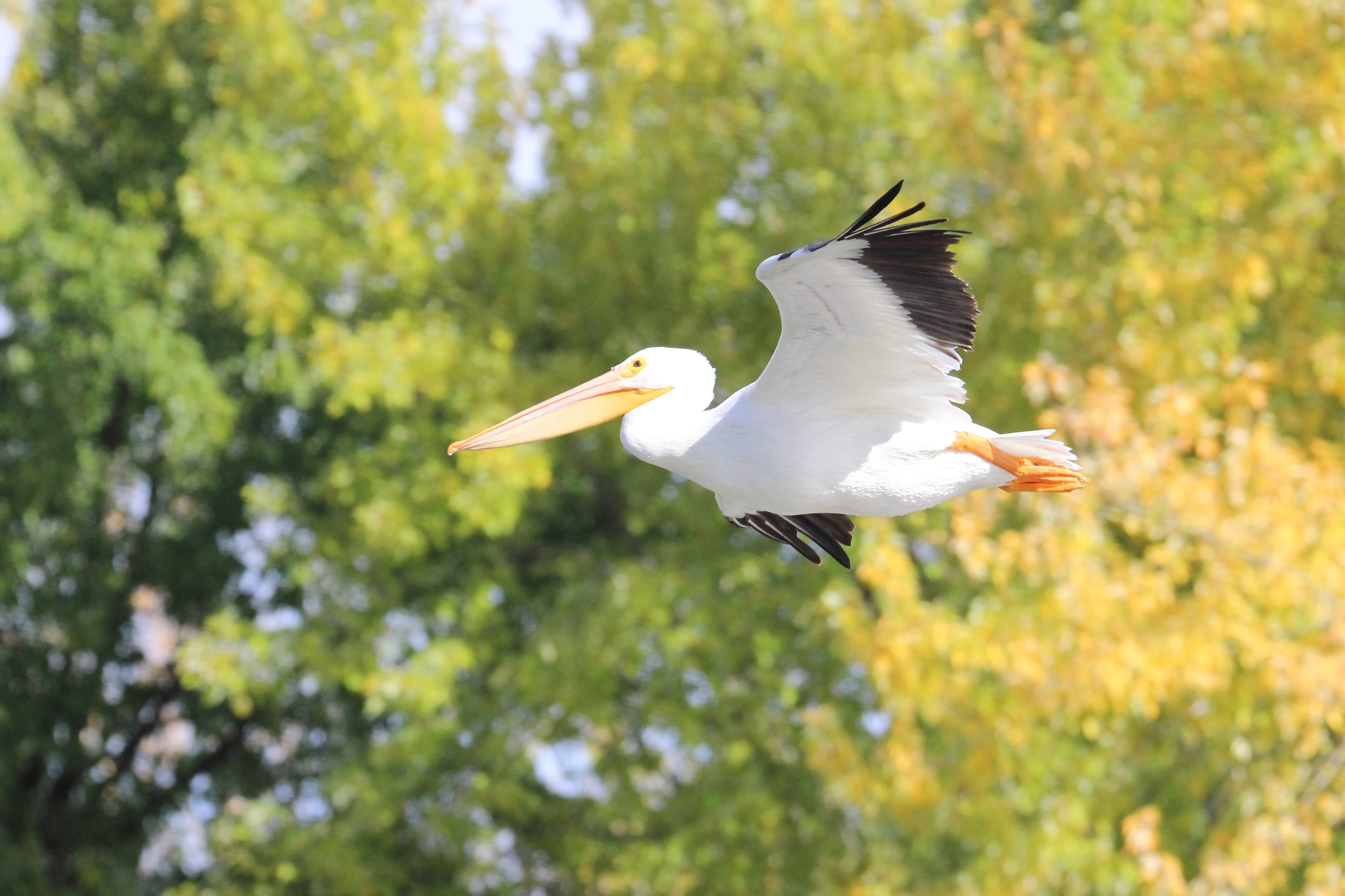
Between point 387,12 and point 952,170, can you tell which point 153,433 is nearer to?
point 387,12

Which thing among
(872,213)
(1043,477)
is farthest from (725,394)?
(872,213)

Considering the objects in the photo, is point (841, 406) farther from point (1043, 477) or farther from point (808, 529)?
point (808, 529)

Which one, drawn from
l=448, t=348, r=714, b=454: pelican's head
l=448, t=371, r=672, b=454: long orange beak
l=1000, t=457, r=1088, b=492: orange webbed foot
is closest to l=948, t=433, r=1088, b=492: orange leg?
l=1000, t=457, r=1088, b=492: orange webbed foot

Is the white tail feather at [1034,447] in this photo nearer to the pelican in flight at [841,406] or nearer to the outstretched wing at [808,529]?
the pelican in flight at [841,406]

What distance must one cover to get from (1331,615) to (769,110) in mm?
5468

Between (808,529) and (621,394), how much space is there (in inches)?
42.5

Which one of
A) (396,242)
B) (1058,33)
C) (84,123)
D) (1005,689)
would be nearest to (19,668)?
(84,123)

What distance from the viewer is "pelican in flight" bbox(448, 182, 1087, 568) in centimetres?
483

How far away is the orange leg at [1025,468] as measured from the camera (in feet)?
17.2

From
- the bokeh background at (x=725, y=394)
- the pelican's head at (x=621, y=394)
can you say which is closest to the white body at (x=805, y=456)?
the pelican's head at (x=621, y=394)

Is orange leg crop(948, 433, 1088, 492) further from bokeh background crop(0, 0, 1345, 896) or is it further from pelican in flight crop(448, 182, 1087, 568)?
bokeh background crop(0, 0, 1345, 896)

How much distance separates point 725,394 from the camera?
464 inches

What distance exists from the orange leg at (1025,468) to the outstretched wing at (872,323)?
0.10 meters

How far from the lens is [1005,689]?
10570 millimetres
